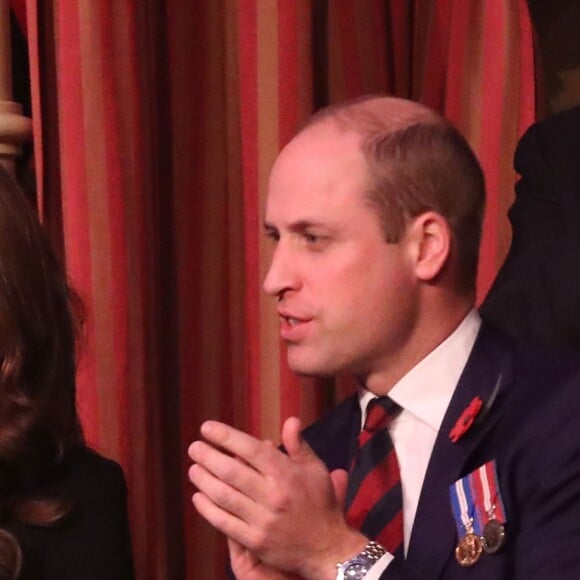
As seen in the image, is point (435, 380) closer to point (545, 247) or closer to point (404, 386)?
point (404, 386)

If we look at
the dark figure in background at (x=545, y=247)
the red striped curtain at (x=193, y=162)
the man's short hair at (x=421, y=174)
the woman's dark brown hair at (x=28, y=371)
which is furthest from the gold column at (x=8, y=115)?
the dark figure in background at (x=545, y=247)

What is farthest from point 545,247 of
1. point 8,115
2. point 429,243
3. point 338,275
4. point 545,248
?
point 8,115

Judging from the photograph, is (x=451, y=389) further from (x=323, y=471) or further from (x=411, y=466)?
(x=323, y=471)

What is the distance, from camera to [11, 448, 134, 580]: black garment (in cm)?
92

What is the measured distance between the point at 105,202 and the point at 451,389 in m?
0.58

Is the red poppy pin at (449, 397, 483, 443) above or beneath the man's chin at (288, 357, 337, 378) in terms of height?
beneath

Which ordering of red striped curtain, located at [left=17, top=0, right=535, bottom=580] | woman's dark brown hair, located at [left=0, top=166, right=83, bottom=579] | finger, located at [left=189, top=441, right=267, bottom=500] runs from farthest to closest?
1. red striped curtain, located at [left=17, top=0, right=535, bottom=580]
2. woman's dark brown hair, located at [left=0, top=166, right=83, bottom=579]
3. finger, located at [left=189, top=441, right=267, bottom=500]

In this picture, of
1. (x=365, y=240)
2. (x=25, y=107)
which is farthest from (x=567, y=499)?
(x=25, y=107)

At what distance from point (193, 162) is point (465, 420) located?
2.27 ft

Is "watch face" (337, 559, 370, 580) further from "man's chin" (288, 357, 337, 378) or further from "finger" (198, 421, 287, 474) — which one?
"man's chin" (288, 357, 337, 378)

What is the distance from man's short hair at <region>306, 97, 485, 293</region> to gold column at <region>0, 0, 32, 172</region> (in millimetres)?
514

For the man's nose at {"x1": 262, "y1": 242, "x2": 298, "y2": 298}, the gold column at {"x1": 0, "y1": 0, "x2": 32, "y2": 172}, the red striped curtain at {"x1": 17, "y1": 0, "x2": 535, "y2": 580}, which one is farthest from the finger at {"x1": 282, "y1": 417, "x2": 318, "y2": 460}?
the gold column at {"x1": 0, "y1": 0, "x2": 32, "y2": 172}

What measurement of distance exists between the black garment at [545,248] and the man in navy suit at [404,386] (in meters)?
0.04

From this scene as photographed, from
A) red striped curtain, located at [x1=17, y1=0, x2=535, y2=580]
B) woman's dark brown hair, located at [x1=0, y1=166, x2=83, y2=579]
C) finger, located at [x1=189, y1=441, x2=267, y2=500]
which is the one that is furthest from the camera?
red striped curtain, located at [x1=17, y1=0, x2=535, y2=580]
